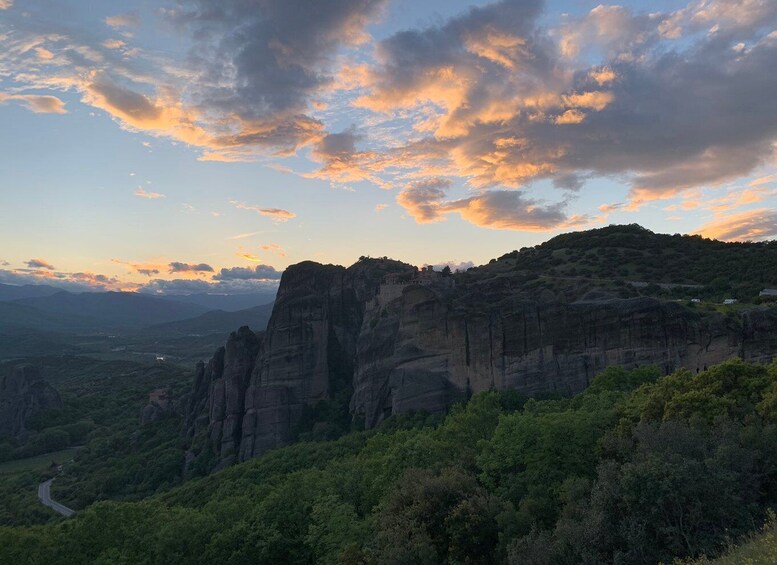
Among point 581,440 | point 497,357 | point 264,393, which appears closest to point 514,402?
point 497,357

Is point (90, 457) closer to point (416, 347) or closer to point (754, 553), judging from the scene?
point (416, 347)

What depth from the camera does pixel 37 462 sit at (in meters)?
121

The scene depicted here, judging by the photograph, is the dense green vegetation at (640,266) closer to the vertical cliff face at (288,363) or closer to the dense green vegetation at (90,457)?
the vertical cliff face at (288,363)

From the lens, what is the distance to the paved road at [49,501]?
264 feet

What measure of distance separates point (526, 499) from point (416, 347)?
1722 inches

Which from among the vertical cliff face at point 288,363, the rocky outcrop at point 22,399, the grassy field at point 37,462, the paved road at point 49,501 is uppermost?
the vertical cliff face at point 288,363

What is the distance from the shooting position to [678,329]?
5203cm

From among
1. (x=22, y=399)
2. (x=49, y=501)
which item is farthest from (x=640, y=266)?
(x=22, y=399)

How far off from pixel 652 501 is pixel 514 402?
36.9 metres

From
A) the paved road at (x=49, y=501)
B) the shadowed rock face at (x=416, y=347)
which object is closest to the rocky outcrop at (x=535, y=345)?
the shadowed rock face at (x=416, y=347)

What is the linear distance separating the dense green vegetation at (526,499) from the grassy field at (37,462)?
9618cm

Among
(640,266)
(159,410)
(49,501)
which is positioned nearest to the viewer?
(49,501)

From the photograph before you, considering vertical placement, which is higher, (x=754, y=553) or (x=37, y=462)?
(x=754, y=553)

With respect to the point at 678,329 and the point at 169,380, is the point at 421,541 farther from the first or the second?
the point at 169,380
